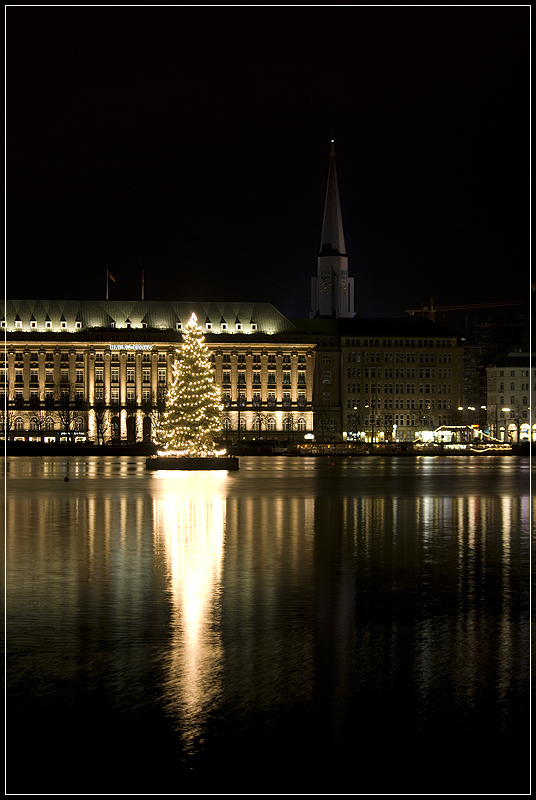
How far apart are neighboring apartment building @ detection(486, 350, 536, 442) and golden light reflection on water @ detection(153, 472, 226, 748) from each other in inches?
5993

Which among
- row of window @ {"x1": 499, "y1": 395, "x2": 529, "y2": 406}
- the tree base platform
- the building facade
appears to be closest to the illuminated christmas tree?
the tree base platform

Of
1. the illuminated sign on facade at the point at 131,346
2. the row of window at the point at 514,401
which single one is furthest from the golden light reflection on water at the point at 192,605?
the row of window at the point at 514,401

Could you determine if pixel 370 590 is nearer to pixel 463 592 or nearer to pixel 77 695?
pixel 463 592

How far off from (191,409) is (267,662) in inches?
2631

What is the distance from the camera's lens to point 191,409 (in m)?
79.9

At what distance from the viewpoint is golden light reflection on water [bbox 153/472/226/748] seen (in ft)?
38.6

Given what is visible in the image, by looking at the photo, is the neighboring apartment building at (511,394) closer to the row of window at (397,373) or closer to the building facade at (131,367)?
the row of window at (397,373)

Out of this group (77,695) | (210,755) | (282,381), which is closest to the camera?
(210,755)

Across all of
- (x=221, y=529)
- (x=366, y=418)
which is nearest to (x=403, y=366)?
(x=366, y=418)

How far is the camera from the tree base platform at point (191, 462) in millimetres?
78438

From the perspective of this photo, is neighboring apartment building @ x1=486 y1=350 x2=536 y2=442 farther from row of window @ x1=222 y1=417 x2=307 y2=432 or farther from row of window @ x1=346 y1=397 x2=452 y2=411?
row of window @ x1=222 y1=417 x2=307 y2=432

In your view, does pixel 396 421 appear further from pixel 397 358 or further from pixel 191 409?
pixel 191 409

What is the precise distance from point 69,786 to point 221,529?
20475mm

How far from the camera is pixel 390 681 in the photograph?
12.6 m
